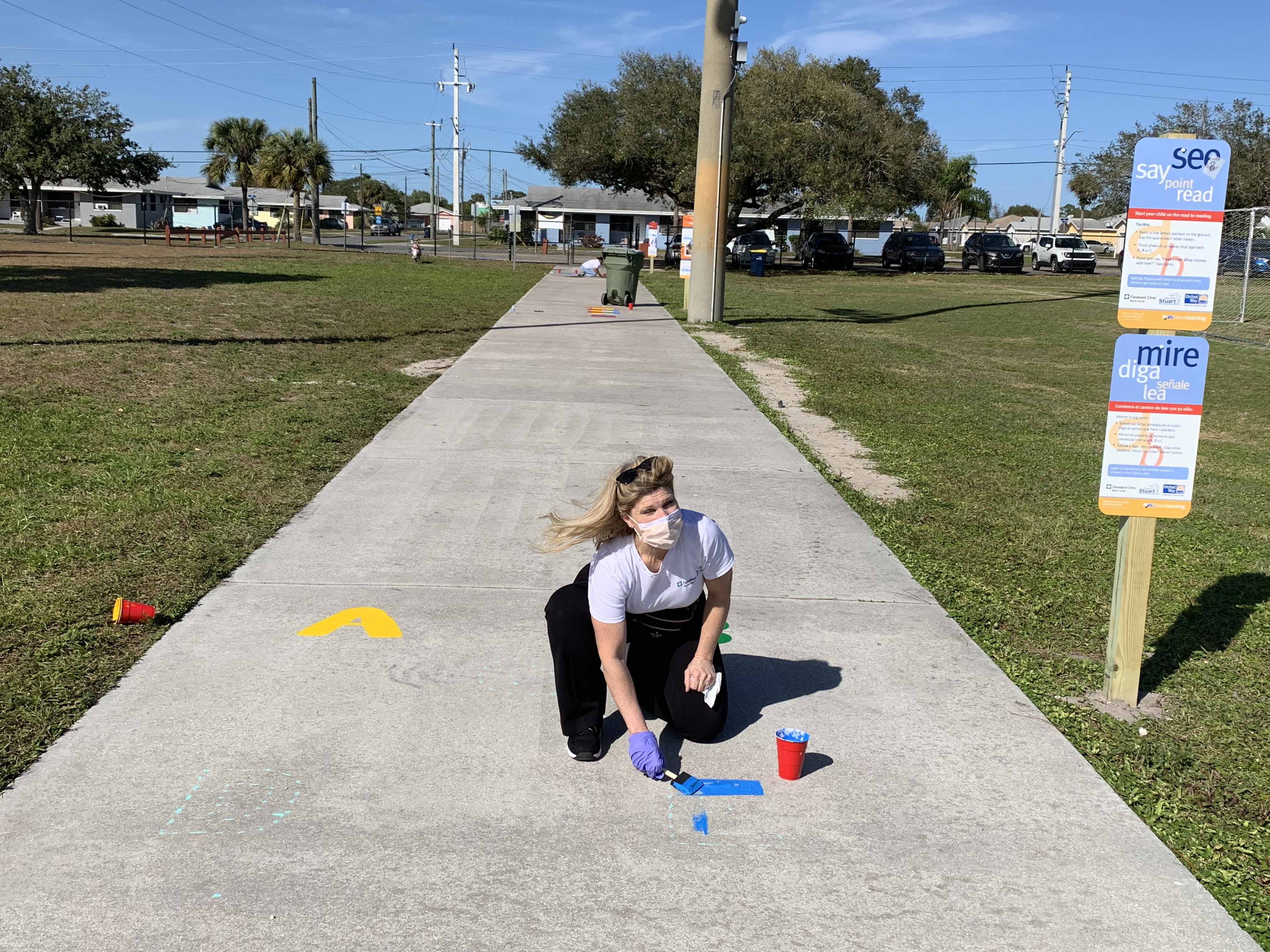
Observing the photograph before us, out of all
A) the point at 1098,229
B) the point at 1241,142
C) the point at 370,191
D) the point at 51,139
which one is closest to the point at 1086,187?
the point at 1241,142

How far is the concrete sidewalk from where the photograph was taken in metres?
2.77

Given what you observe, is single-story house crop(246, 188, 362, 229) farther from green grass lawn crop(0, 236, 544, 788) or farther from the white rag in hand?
the white rag in hand

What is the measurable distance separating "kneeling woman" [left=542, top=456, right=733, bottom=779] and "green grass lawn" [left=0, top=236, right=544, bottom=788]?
1.72m

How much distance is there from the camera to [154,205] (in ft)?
277

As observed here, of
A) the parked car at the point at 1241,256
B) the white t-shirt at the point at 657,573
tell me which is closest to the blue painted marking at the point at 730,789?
the white t-shirt at the point at 657,573

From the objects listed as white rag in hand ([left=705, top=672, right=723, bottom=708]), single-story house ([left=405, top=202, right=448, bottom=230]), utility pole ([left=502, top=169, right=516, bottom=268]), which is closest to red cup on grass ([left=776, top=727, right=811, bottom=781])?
white rag in hand ([left=705, top=672, right=723, bottom=708])

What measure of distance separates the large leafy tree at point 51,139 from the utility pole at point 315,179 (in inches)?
402

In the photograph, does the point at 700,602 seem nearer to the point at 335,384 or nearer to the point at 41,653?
the point at 41,653

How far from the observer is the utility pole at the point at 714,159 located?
17906 mm

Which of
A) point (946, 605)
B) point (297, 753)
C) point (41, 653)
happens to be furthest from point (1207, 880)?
point (41, 653)

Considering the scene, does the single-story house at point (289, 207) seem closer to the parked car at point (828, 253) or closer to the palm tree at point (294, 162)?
the palm tree at point (294, 162)

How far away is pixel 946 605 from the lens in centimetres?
524

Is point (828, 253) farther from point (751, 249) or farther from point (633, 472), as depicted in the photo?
point (633, 472)

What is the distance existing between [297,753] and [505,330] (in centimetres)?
1339
